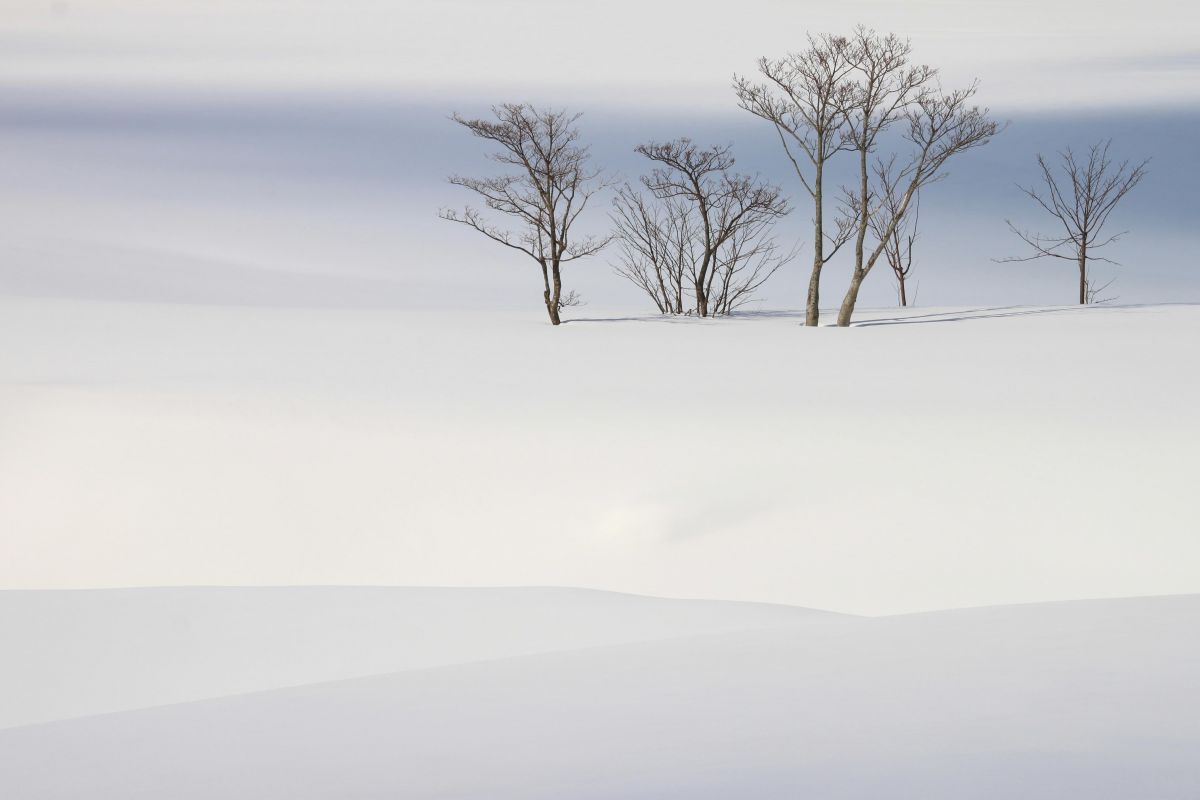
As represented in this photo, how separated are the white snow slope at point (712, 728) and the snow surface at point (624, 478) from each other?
4.51 feet

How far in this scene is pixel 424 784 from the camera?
280 centimetres

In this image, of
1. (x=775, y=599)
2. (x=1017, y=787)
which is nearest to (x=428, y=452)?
(x=775, y=599)

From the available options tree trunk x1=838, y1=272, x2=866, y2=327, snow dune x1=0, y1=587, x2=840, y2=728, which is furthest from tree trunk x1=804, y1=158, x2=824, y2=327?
snow dune x1=0, y1=587, x2=840, y2=728

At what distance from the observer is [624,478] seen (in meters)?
6.81

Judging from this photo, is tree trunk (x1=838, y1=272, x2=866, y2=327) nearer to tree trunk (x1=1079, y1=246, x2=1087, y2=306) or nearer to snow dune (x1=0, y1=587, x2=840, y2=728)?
tree trunk (x1=1079, y1=246, x2=1087, y2=306)

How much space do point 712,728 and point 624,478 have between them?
3.67 meters

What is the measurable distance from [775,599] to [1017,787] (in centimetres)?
280

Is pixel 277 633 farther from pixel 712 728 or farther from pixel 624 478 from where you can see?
pixel 712 728

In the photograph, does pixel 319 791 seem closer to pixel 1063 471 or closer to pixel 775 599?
pixel 775 599

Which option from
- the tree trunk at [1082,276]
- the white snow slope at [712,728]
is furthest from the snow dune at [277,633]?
the tree trunk at [1082,276]

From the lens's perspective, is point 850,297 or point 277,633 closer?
point 277,633

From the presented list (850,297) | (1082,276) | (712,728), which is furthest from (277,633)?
(1082,276)

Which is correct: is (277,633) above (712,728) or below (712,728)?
below

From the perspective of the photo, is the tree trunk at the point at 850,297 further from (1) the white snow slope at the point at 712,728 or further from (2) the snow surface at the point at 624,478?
(1) the white snow slope at the point at 712,728
